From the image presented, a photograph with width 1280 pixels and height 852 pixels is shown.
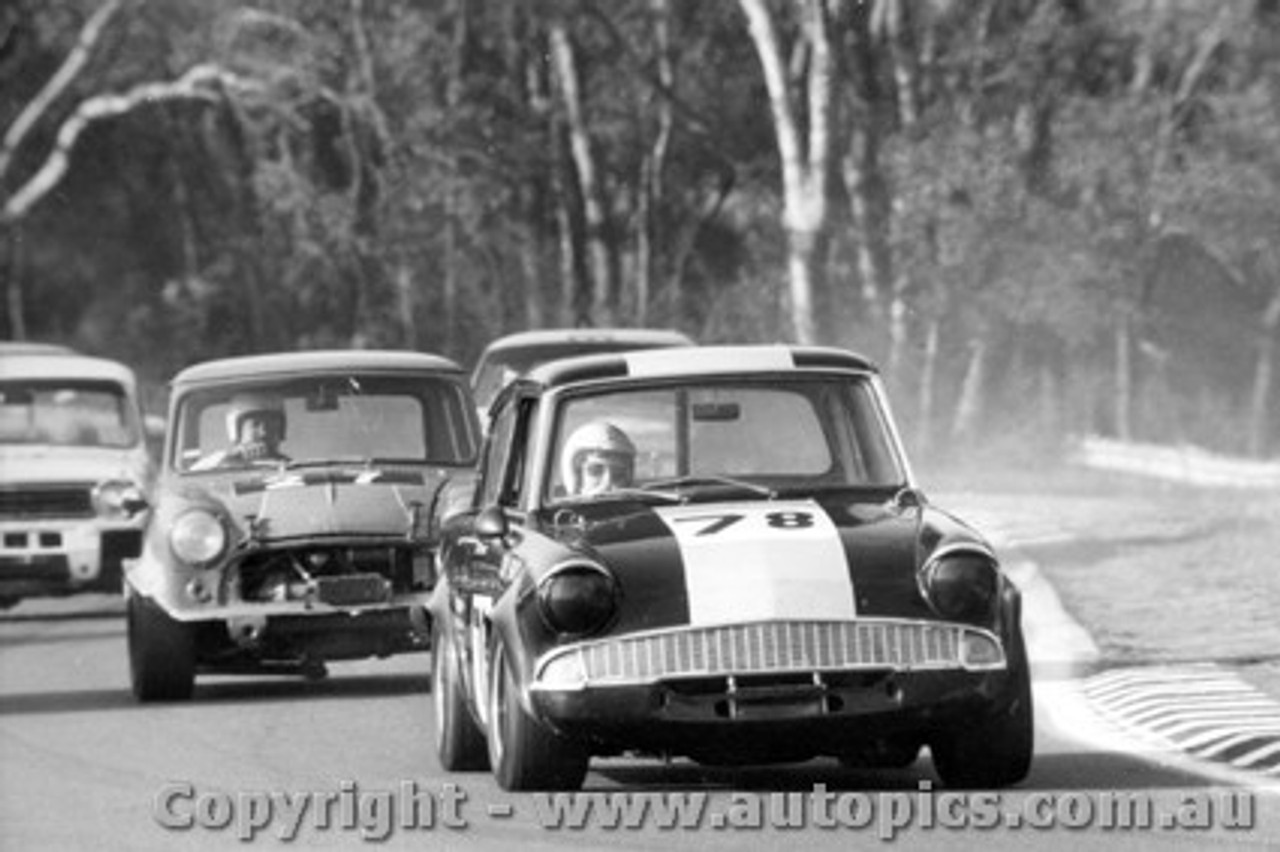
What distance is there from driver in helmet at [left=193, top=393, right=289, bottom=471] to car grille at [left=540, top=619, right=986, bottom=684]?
6.49 metres

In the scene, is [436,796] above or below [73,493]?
above

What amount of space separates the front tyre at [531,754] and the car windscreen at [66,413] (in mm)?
13112

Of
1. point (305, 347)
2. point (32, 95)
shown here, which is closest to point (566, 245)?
point (305, 347)

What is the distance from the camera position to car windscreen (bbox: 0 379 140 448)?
81.0 ft

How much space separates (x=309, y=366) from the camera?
707 inches

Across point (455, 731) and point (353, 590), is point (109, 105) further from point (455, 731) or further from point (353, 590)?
point (455, 731)

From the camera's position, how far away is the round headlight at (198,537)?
16688mm

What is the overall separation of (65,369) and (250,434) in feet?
24.1

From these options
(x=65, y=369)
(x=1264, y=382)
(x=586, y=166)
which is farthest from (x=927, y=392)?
(x=1264, y=382)

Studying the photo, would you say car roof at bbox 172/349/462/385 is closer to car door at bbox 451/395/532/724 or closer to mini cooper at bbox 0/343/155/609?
car door at bbox 451/395/532/724

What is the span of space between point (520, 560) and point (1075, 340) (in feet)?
154

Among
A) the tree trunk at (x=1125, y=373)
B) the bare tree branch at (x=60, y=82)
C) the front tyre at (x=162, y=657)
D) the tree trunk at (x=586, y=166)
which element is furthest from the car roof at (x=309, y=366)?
the bare tree branch at (x=60, y=82)

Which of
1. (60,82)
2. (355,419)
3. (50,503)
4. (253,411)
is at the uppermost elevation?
(253,411)

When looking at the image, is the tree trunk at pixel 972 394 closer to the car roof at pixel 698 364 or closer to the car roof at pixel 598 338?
the car roof at pixel 598 338
